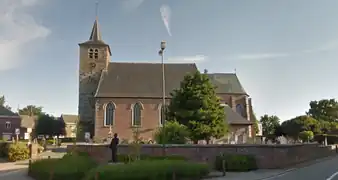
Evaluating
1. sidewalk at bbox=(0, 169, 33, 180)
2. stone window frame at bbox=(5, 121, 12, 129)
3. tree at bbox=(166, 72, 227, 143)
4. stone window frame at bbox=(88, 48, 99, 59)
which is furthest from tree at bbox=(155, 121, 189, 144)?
stone window frame at bbox=(5, 121, 12, 129)

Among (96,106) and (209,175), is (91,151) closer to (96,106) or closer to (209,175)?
(209,175)

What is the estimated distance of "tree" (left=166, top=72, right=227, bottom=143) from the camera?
103ft

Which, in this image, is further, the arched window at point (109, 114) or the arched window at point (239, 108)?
the arched window at point (239, 108)

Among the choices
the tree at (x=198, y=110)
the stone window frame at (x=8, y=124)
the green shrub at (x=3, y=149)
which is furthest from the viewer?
the stone window frame at (x=8, y=124)

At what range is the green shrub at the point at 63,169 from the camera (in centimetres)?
1506

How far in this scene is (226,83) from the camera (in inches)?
2354

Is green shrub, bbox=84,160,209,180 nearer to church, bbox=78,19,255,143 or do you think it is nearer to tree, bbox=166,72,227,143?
tree, bbox=166,72,227,143

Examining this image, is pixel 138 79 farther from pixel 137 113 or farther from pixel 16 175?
pixel 16 175

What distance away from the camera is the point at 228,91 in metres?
57.7

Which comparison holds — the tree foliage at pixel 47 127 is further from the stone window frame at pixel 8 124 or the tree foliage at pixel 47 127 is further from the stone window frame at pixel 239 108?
the stone window frame at pixel 239 108

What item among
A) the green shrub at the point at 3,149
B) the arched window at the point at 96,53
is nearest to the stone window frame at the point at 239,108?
the arched window at the point at 96,53

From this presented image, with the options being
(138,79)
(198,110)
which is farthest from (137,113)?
(198,110)

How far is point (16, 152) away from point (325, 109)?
85553 mm

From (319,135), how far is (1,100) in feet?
342
